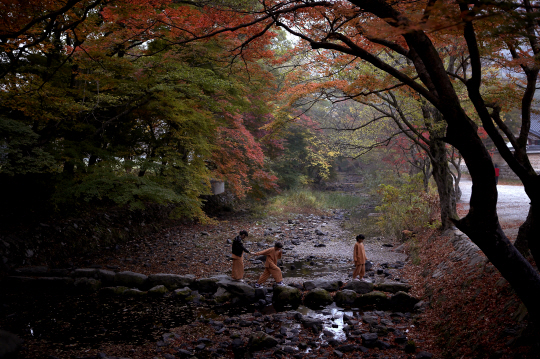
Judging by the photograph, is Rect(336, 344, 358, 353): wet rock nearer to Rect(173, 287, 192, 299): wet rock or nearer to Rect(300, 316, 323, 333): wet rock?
Rect(300, 316, 323, 333): wet rock

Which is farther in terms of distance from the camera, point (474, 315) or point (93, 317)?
point (93, 317)

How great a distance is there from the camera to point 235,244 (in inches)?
321

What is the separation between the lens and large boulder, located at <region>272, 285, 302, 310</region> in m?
7.28

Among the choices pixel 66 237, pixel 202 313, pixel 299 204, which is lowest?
pixel 202 313

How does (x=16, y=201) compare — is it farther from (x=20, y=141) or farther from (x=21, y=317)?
(x=21, y=317)

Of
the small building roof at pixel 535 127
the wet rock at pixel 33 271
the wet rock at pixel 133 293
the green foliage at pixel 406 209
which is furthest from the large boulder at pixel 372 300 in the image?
the small building roof at pixel 535 127

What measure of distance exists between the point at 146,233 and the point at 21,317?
22.7 ft

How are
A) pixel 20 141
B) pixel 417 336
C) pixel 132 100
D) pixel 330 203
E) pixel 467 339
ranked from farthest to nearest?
pixel 330 203
pixel 132 100
pixel 20 141
pixel 417 336
pixel 467 339

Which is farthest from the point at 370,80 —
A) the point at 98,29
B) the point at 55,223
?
the point at 55,223

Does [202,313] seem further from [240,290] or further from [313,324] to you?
[313,324]

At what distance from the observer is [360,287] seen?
7.74m

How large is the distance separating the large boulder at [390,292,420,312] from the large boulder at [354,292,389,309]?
0.15m

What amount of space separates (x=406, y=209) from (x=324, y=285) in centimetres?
683

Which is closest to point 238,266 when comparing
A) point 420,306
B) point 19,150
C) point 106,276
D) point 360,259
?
point 360,259
